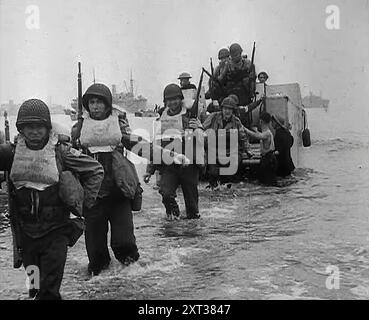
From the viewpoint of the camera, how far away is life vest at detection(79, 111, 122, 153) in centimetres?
619

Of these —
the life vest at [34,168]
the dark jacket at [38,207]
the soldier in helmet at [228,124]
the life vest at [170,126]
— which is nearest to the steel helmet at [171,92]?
the life vest at [170,126]

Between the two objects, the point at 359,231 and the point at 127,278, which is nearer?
the point at 127,278

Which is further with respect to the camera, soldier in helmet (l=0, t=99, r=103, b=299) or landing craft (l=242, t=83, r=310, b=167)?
landing craft (l=242, t=83, r=310, b=167)

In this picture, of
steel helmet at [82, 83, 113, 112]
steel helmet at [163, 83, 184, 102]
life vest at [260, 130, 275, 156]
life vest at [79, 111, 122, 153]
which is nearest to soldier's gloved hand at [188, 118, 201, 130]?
steel helmet at [163, 83, 184, 102]

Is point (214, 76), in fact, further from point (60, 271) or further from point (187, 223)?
point (60, 271)

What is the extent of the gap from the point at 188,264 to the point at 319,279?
1.55 metres

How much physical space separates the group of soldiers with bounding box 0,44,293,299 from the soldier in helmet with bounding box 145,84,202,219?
0.6 inches

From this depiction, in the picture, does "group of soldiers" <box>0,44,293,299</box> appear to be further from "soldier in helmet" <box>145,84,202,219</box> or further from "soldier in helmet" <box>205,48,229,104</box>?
"soldier in helmet" <box>205,48,229,104</box>

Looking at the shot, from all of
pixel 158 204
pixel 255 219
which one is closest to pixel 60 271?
pixel 255 219

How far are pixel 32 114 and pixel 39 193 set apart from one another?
0.64 m

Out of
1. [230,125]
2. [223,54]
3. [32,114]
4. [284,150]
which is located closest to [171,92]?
[230,125]

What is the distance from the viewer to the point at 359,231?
8.45 meters

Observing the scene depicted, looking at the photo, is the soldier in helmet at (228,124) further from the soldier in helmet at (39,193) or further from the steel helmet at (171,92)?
the soldier in helmet at (39,193)

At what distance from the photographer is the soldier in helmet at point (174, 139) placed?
354 inches
